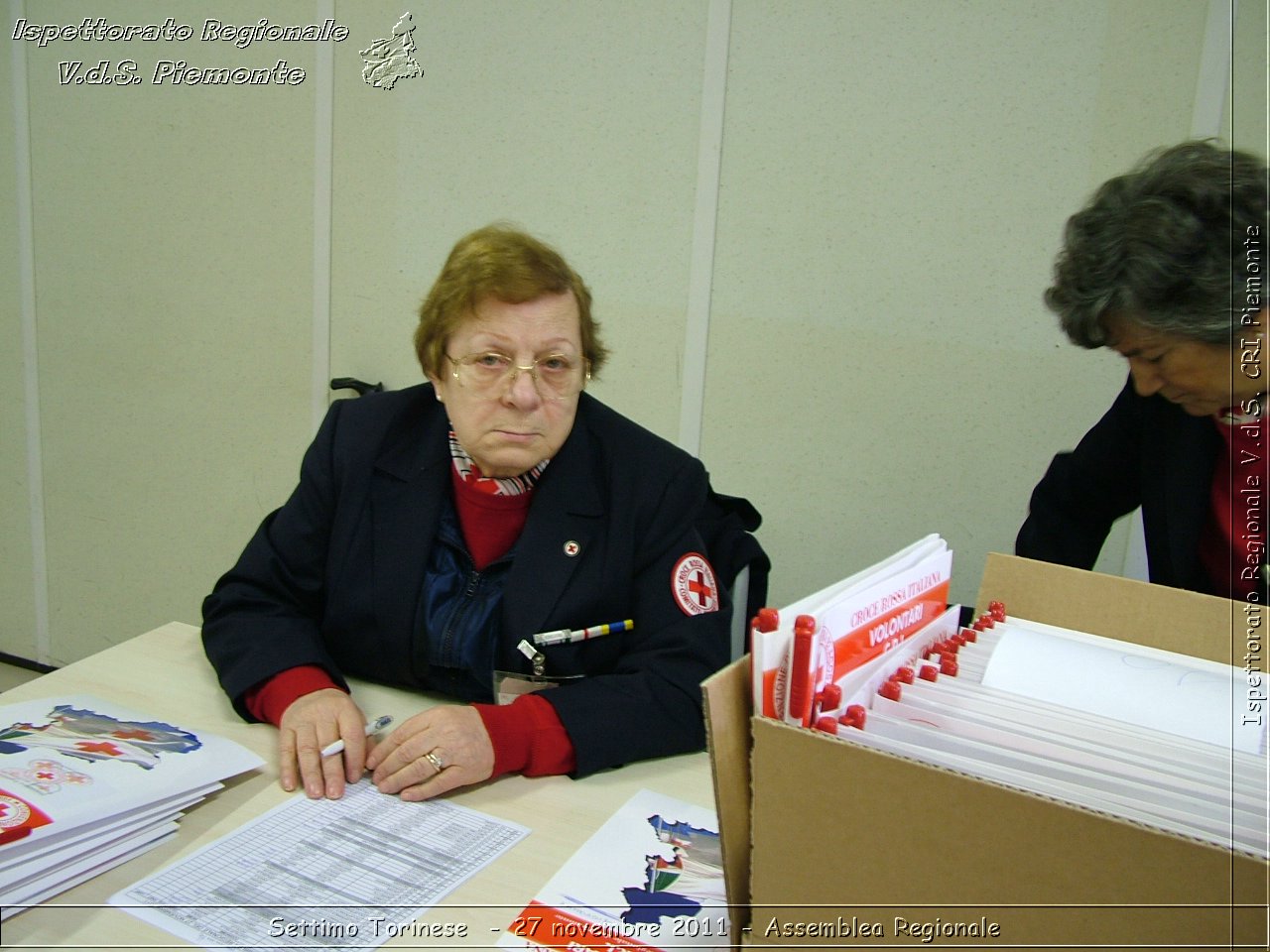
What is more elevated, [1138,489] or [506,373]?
[506,373]

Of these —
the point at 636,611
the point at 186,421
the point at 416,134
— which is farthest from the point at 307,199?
the point at 636,611

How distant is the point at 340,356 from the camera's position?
9.24ft

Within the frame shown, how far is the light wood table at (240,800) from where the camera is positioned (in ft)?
2.91

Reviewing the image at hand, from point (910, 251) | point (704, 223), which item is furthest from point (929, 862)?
point (704, 223)

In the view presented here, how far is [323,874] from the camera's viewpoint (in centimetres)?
97

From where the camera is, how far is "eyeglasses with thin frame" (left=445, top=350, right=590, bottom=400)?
4.57ft

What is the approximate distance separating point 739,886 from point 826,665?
8.5 inches

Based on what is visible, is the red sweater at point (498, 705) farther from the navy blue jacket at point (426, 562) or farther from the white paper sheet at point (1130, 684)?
the white paper sheet at point (1130, 684)

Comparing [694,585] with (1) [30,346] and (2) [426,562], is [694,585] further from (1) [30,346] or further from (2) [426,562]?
(1) [30,346]

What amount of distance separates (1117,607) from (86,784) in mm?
1139

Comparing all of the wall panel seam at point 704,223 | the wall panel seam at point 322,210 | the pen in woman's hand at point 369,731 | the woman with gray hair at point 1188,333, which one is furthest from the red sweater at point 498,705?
the wall panel seam at point 322,210

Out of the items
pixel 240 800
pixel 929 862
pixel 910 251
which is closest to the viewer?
pixel 929 862

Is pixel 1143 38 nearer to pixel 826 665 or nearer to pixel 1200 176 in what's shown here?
pixel 1200 176

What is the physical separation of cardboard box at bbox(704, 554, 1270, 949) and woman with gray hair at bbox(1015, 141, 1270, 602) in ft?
1.55
